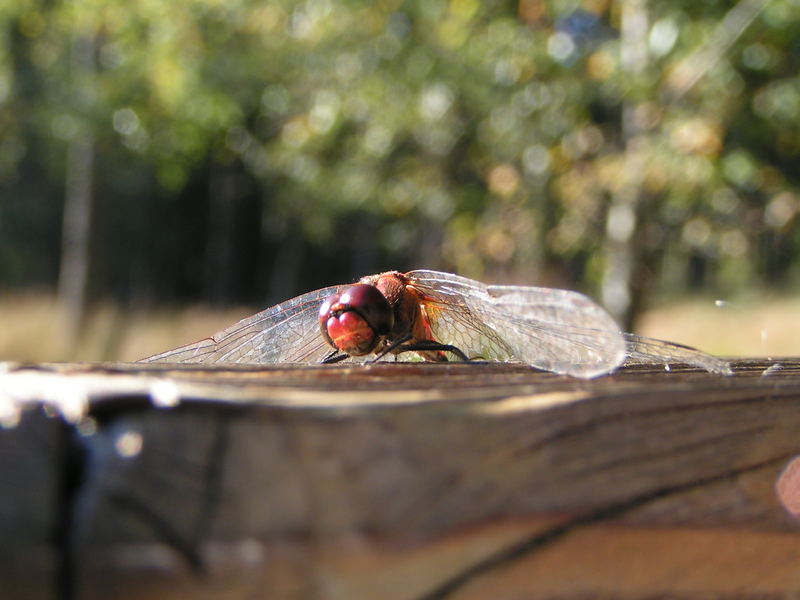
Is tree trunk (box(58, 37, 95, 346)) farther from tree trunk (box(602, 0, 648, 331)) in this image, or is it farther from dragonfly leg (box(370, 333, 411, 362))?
dragonfly leg (box(370, 333, 411, 362))

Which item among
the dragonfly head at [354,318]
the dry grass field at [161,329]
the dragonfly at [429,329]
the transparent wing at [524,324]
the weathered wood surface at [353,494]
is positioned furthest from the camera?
the dry grass field at [161,329]

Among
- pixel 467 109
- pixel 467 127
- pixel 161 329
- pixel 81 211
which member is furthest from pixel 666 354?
pixel 81 211

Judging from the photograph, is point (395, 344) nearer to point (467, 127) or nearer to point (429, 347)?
point (429, 347)

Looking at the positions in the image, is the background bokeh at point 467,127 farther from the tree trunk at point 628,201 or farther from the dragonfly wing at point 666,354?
the dragonfly wing at point 666,354

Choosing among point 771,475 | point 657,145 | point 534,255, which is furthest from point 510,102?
point 771,475

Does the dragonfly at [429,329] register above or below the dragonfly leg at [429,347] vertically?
above

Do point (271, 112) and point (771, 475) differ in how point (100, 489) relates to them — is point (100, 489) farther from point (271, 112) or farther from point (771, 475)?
point (271, 112)

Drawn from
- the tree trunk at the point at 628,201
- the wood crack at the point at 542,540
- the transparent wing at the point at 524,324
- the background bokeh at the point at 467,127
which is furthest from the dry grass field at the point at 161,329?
the wood crack at the point at 542,540
